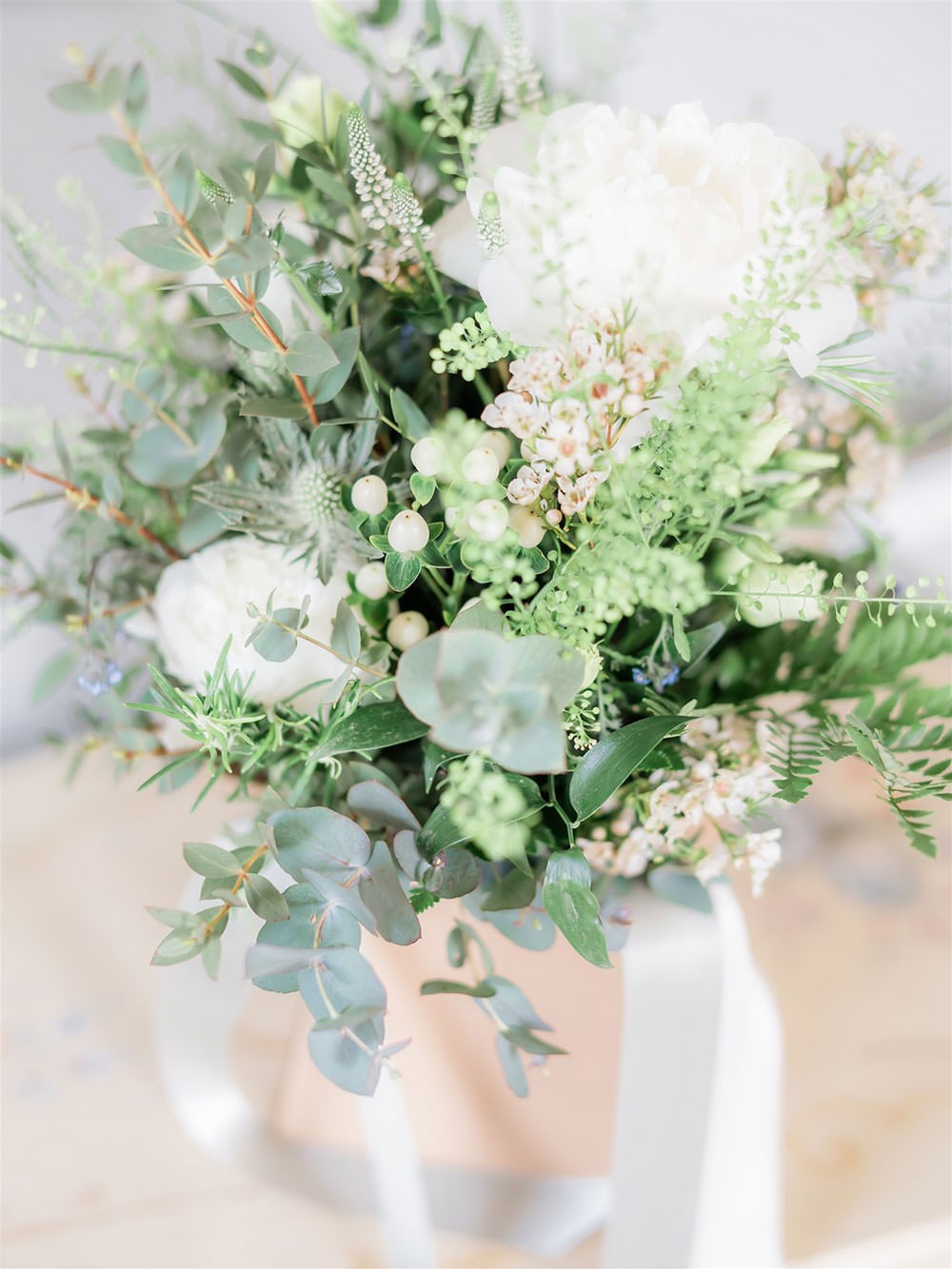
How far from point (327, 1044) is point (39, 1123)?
46 cm

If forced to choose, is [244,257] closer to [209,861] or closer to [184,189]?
[184,189]

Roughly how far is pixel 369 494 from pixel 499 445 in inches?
2.3

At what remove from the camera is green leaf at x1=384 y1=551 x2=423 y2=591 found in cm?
35

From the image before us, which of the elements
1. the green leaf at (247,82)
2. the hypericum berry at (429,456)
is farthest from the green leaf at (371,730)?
the green leaf at (247,82)

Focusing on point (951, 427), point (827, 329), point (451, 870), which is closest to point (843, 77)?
point (951, 427)

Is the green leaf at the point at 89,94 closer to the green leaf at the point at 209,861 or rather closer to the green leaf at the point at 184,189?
the green leaf at the point at 184,189

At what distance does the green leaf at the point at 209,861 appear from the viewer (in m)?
0.36

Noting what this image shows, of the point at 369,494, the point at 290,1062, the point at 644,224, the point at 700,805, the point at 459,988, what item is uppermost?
the point at 644,224

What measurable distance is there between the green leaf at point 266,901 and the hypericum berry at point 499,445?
0.19m

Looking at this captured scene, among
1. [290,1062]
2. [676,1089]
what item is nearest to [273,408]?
[676,1089]

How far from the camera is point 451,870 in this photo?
38 centimetres

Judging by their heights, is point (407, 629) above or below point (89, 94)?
below

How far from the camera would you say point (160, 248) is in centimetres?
33

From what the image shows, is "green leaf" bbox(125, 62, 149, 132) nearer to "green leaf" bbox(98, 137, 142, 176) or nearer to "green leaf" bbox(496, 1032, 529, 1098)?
"green leaf" bbox(98, 137, 142, 176)
